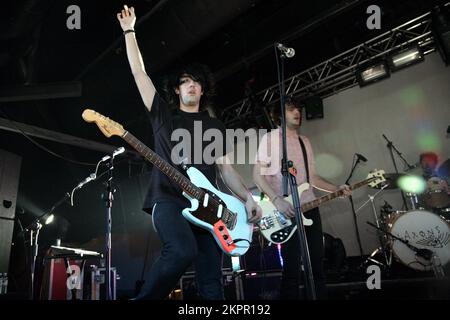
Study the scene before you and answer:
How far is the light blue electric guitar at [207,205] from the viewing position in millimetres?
2043

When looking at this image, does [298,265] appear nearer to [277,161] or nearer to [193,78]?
[277,161]

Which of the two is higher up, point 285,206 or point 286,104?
point 286,104

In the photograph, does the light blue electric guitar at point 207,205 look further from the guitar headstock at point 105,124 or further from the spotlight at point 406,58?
the spotlight at point 406,58

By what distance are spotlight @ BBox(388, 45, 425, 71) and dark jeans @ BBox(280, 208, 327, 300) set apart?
4.66 m

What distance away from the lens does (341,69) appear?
7020 mm

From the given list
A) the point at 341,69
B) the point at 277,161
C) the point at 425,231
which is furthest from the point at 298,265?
the point at 341,69

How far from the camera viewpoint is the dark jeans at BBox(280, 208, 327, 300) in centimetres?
265

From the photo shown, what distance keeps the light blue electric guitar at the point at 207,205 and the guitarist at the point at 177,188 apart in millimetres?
51

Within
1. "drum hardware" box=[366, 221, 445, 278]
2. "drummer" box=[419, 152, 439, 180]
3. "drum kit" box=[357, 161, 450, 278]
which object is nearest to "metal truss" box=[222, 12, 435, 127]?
"drummer" box=[419, 152, 439, 180]

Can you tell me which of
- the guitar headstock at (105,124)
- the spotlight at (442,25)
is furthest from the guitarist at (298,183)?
the spotlight at (442,25)

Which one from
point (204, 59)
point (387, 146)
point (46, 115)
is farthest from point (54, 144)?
point (387, 146)

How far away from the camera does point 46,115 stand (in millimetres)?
5738

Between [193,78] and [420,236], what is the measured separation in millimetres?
4239
